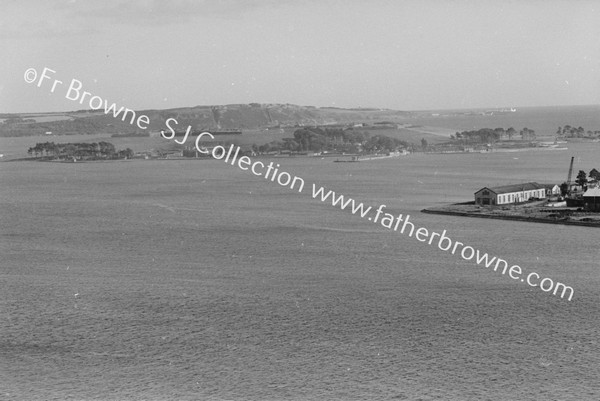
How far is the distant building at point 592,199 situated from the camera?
7.82 m

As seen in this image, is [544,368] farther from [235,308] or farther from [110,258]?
[110,258]

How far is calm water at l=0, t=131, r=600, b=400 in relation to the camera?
3309 millimetres

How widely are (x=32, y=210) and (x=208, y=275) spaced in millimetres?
4637

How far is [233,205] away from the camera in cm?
930

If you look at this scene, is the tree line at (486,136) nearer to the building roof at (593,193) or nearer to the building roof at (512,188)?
the building roof at (512,188)

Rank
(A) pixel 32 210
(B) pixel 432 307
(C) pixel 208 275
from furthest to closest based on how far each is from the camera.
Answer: (A) pixel 32 210 → (C) pixel 208 275 → (B) pixel 432 307

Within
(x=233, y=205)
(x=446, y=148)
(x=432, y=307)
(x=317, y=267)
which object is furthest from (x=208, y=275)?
(x=446, y=148)

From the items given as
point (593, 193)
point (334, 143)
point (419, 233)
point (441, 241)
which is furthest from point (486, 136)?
point (441, 241)

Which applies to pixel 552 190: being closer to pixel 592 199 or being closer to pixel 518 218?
pixel 592 199

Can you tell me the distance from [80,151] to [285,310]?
1725cm

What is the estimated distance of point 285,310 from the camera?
432 centimetres

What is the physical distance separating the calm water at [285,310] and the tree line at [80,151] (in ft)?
39.6

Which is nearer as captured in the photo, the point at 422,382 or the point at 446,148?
the point at 422,382

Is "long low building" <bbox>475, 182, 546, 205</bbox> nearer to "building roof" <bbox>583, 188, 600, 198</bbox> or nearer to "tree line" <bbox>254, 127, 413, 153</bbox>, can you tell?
"building roof" <bbox>583, 188, 600, 198</bbox>
